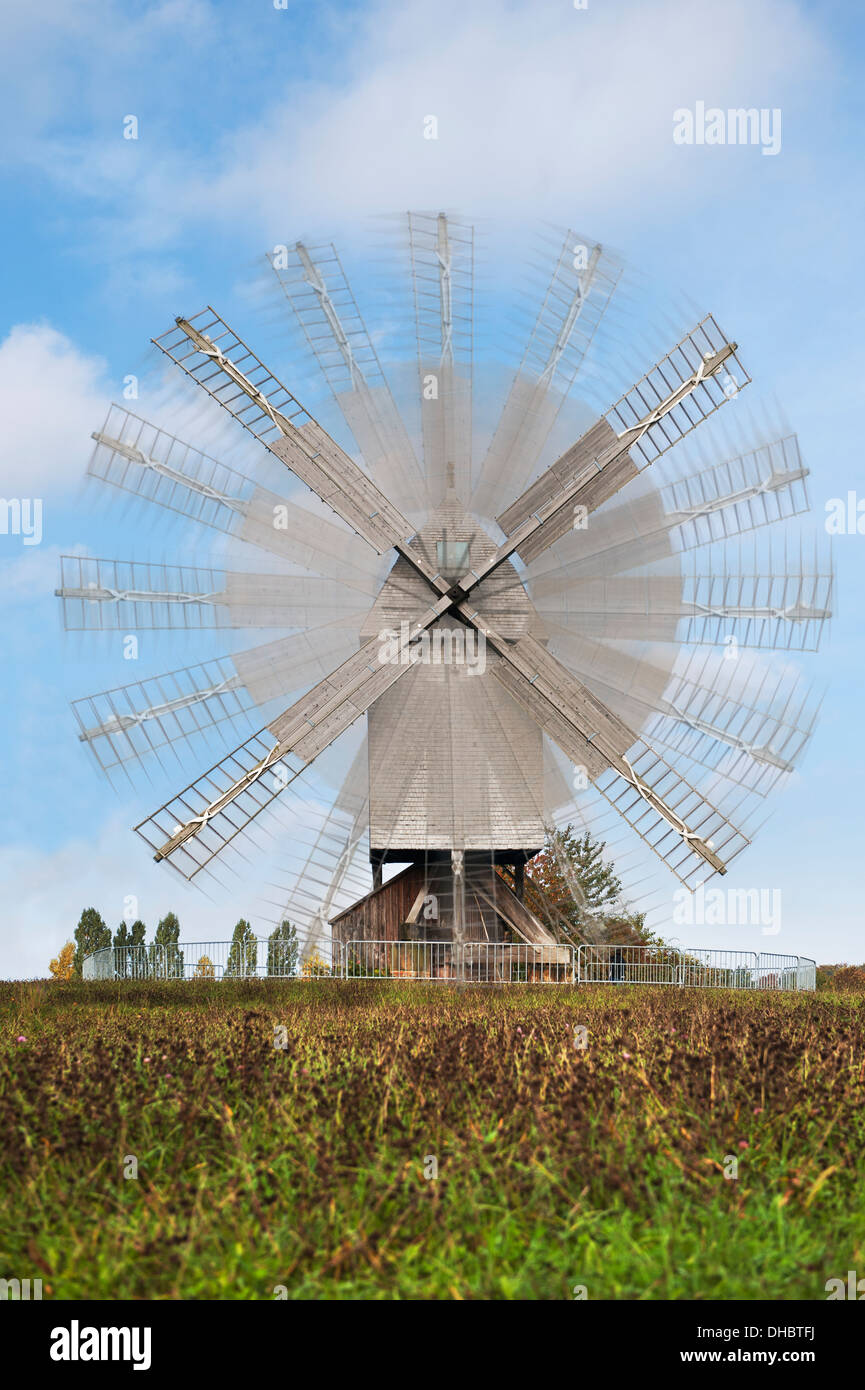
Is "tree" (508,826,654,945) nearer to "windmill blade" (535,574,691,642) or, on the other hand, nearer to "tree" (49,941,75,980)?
"windmill blade" (535,574,691,642)

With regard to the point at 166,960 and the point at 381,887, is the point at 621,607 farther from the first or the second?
the point at 166,960

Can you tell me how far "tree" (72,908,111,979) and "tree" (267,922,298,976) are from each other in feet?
116

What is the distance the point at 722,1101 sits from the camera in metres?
7.33

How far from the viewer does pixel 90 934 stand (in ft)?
197

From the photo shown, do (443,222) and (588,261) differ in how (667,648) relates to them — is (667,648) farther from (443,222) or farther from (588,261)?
(443,222)

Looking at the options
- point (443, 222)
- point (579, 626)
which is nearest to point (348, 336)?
point (443, 222)

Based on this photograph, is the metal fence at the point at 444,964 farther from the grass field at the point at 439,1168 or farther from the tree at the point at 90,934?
the tree at the point at 90,934

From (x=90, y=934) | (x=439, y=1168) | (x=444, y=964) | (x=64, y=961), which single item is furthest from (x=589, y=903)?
(x=64, y=961)

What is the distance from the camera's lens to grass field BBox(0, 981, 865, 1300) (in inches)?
193

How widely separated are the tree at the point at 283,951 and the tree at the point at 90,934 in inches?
1391

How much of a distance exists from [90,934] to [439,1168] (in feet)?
188

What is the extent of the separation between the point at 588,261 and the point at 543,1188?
20947mm

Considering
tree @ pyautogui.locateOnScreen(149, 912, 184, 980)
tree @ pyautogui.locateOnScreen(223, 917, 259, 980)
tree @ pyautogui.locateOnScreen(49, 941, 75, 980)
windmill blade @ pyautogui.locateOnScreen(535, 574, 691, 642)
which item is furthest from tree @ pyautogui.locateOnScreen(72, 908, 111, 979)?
windmill blade @ pyautogui.locateOnScreen(535, 574, 691, 642)

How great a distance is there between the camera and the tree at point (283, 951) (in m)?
25.0
